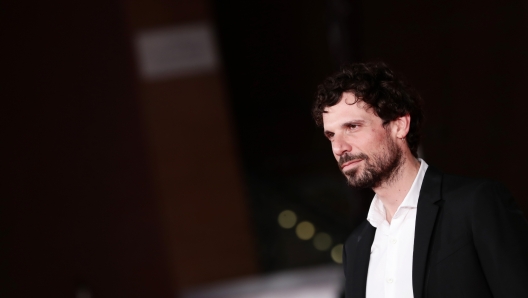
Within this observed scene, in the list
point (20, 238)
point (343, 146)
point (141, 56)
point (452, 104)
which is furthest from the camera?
point (141, 56)

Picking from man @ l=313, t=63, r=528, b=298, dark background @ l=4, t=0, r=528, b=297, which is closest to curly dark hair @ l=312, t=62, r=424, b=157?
man @ l=313, t=63, r=528, b=298

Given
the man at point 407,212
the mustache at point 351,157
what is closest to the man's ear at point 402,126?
the man at point 407,212

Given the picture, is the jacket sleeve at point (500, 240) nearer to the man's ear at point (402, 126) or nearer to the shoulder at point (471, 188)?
the shoulder at point (471, 188)

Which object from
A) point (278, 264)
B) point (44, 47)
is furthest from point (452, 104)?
point (44, 47)

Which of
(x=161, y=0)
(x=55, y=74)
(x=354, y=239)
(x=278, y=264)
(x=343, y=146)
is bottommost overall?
(x=278, y=264)

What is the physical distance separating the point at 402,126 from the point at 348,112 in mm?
140

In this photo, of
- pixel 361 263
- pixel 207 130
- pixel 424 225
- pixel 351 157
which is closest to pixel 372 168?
pixel 351 157

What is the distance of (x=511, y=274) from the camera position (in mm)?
1173

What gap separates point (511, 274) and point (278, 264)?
5.20 metres

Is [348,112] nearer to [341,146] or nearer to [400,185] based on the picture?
[341,146]

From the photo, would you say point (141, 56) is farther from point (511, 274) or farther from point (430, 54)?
point (511, 274)

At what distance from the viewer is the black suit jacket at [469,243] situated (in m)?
1.19

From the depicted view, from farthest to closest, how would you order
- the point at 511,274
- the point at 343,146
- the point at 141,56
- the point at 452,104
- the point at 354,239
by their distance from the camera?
1. the point at 141,56
2. the point at 452,104
3. the point at 354,239
4. the point at 343,146
5. the point at 511,274

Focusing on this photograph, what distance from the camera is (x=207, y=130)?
620 cm
